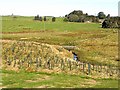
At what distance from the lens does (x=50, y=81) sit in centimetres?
4144

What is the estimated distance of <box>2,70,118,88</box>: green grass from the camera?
128 feet

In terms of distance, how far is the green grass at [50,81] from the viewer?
39.2 metres

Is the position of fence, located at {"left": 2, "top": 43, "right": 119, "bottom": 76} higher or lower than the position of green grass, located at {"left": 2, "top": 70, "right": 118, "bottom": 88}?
higher

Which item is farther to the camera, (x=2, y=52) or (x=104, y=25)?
(x=104, y=25)

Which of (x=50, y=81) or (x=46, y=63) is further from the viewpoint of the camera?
(x=46, y=63)

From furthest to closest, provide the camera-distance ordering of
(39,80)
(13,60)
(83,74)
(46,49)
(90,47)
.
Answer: (90,47) < (46,49) < (13,60) < (83,74) < (39,80)

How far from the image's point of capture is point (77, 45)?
90000 mm

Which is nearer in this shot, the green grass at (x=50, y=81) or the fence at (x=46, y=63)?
the green grass at (x=50, y=81)

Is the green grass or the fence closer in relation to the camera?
the green grass

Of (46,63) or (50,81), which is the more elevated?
(46,63)

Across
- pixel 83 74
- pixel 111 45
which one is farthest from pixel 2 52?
pixel 111 45

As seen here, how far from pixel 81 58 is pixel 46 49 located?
7963mm

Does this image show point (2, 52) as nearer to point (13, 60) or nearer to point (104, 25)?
point (13, 60)

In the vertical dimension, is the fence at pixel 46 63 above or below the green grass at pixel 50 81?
above
